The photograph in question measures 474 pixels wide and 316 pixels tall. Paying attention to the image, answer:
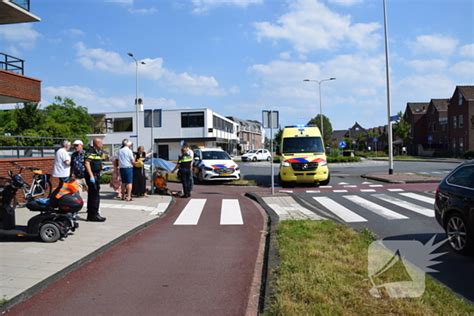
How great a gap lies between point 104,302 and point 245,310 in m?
1.46

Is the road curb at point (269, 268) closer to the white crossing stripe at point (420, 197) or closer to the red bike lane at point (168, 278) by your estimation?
the red bike lane at point (168, 278)

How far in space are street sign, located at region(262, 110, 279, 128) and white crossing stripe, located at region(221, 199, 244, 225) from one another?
298 centimetres

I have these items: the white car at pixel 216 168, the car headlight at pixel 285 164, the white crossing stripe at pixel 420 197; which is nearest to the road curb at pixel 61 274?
the white crossing stripe at pixel 420 197

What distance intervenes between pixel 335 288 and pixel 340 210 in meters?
6.84

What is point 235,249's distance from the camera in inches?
268

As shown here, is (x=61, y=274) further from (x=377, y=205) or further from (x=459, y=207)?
(x=377, y=205)

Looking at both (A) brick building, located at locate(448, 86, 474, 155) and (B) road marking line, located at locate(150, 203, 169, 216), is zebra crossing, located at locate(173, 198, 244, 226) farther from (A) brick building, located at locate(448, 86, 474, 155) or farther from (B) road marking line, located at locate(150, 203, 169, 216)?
(A) brick building, located at locate(448, 86, 474, 155)

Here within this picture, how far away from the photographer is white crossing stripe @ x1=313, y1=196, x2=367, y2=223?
9.71 meters

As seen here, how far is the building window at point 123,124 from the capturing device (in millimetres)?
65625

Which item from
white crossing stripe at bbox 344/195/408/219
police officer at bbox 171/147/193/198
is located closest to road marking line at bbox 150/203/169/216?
police officer at bbox 171/147/193/198

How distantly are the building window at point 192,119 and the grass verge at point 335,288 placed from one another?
57184mm

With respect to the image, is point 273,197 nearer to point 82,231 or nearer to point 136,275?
point 82,231

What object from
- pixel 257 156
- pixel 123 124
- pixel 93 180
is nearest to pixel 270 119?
pixel 93 180

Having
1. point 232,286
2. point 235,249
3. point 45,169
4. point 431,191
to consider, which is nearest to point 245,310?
point 232,286
